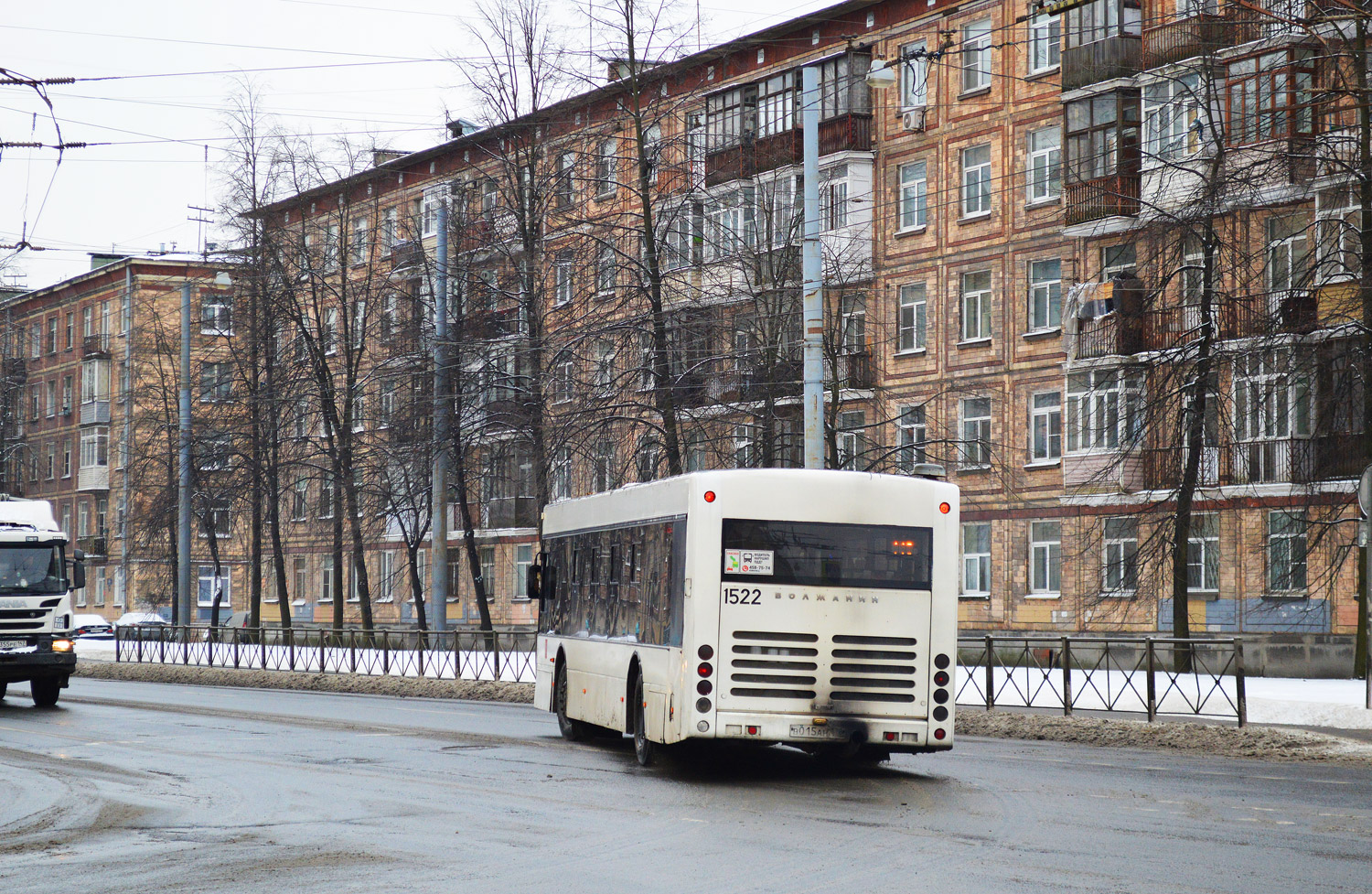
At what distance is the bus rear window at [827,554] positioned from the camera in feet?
48.2

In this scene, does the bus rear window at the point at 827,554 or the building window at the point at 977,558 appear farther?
the building window at the point at 977,558

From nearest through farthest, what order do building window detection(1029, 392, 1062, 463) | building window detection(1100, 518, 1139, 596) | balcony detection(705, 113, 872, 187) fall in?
building window detection(1100, 518, 1139, 596), building window detection(1029, 392, 1062, 463), balcony detection(705, 113, 872, 187)

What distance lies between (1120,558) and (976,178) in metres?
12.2

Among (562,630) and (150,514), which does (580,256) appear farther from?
(150,514)

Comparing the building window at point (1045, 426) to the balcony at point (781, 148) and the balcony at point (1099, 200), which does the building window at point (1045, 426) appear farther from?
the balcony at point (781, 148)

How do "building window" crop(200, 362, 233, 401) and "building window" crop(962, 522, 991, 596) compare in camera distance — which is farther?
"building window" crop(200, 362, 233, 401)

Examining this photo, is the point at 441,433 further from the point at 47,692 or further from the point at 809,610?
the point at 809,610

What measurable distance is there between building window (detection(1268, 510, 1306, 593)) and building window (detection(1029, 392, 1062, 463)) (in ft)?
20.6

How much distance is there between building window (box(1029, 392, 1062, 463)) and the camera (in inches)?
1601

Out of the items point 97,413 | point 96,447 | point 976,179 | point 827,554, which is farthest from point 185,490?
point 96,447

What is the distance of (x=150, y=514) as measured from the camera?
5166 cm

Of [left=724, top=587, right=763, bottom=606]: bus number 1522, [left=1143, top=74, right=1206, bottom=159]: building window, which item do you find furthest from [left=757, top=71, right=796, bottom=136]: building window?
[left=724, top=587, right=763, bottom=606]: bus number 1522

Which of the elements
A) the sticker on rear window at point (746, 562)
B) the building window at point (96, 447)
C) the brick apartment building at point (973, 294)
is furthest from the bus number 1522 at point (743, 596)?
the building window at point (96, 447)

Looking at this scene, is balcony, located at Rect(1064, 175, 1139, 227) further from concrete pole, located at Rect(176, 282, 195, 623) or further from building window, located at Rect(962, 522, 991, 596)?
concrete pole, located at Rect(176, 282, 195, 623)
